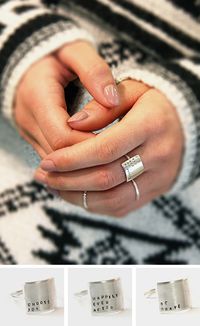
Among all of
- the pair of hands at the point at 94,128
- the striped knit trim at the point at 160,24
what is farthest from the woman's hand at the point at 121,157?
the striped knit trim at the point at 160,24

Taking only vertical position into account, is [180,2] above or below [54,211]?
above

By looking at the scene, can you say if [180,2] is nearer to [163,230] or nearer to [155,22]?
[155,22]

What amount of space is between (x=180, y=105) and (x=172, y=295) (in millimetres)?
106

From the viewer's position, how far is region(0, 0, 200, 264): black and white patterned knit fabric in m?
0.40

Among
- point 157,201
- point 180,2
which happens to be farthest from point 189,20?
point 157,201

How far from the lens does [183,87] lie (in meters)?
0.33

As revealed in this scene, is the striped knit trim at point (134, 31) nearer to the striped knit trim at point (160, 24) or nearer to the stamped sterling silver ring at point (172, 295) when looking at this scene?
the striped knit trim at point (160, 24)

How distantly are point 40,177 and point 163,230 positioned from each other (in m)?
0.13

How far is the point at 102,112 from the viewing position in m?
0.27

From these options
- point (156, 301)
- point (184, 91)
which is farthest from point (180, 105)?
point (156, 301)

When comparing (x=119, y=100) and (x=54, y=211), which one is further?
(x=54, y=211)

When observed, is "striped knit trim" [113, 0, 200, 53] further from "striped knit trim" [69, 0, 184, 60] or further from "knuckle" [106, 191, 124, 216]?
"knuckle" [106, 191, 124, 216]

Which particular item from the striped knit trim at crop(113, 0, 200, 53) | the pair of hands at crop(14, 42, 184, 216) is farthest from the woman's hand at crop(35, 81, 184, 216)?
the striped knit trim at crop(113, 0, 200, 53)

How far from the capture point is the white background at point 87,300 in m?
0.31
